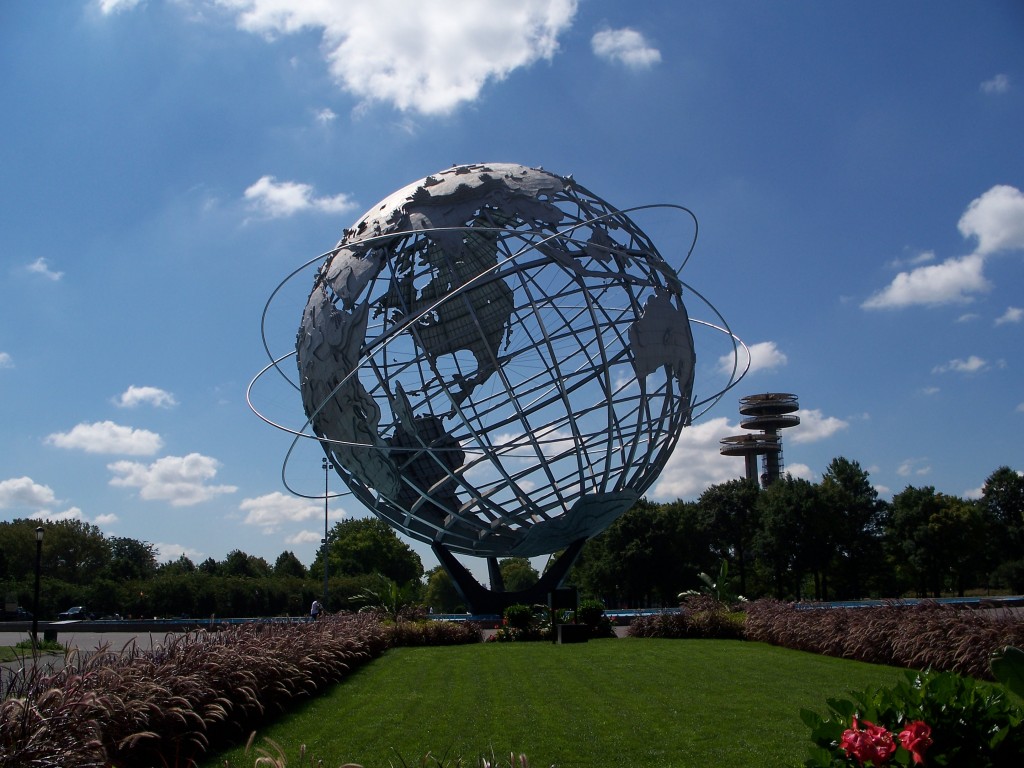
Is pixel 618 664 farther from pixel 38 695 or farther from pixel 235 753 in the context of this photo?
pixel 38 695

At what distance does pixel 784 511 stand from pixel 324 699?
39.2m

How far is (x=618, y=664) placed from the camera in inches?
540

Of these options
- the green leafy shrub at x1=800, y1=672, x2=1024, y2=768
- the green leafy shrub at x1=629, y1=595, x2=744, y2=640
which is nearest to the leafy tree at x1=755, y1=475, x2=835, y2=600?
the green leafy shrub at x1=629, y1=595, x2=744, y2=640

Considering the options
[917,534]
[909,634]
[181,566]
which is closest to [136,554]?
[181,566]

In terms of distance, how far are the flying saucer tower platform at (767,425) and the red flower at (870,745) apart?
81.5m

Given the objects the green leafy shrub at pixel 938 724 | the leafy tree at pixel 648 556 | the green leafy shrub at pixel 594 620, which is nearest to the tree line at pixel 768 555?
the leafy tree at pixel 648 556

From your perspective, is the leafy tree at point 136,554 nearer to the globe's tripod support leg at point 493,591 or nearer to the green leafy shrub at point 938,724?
the globe's tripod support leg at point 493,591

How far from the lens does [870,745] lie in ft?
12.8

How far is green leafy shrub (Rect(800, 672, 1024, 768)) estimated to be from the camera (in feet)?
13.9

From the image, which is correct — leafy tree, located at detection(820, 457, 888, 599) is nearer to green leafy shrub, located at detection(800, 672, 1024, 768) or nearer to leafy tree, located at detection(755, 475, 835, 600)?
leafy tree, located at detection(755, 475, 835, 600)

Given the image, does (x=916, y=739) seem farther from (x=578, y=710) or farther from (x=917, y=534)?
(x=917, y=534)

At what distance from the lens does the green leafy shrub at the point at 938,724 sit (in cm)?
423

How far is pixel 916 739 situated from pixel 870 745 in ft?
0.74

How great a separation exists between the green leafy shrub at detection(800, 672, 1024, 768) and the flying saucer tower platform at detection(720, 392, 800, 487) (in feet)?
265
